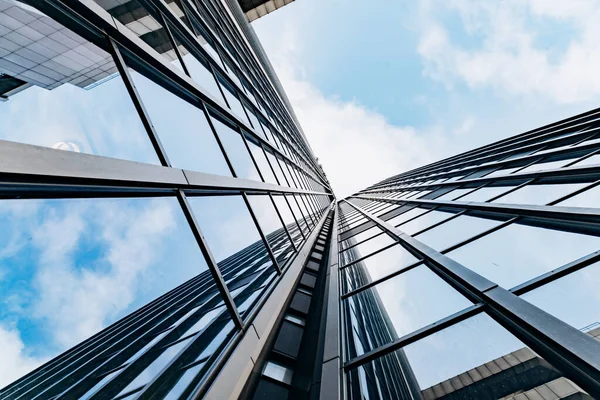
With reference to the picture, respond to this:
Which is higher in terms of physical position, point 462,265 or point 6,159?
point 6,159

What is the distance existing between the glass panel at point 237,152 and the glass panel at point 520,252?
5674mm

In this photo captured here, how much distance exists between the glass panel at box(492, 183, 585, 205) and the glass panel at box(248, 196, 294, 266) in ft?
20.0

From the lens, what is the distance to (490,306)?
3.89 m

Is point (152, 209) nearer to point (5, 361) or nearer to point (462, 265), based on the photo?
point (5, 361)

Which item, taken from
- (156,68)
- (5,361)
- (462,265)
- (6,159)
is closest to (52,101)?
(6,159)

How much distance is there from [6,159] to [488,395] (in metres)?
4.35

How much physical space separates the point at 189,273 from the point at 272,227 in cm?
608

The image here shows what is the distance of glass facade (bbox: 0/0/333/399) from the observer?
263 centimetres

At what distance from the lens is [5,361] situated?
2.38 m

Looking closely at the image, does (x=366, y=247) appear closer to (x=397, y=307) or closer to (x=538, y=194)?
(x=538, y=194)

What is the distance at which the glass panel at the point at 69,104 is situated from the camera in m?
2.94

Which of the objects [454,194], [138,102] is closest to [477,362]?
[138,102]

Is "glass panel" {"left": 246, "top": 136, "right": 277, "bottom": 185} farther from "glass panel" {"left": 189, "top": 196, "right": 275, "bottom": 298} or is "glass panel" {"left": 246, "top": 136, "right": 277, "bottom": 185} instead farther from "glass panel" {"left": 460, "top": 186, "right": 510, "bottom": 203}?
"glass panel" {"left": 460, "top": 186, "right": 510, "bottom": 203}

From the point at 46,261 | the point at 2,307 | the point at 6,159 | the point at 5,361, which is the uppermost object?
the point at 6,159
